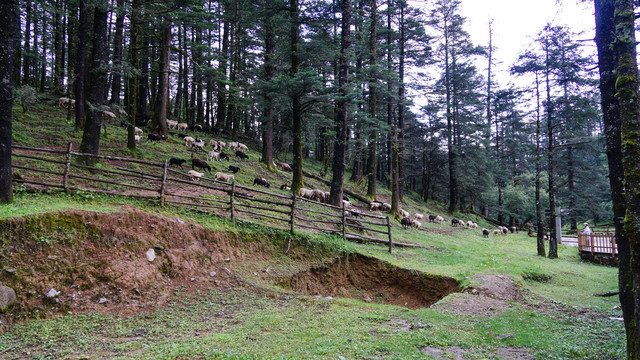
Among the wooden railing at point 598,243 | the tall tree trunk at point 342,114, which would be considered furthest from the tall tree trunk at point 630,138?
the wooden railing at point 598,243

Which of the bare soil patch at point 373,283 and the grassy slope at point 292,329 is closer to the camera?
the grassy slope at point 292,329

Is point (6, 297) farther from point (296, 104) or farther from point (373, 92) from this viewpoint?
point (373, 92)

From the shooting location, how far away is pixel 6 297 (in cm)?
491

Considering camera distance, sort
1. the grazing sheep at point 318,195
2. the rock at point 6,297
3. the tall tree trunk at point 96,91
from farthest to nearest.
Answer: the grazing sheep at point 318,195, the tall tree trunk at point 96,91, the rock at point 6,297

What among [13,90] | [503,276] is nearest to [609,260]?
[503,276]

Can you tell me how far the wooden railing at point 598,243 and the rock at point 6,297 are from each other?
2142 cm

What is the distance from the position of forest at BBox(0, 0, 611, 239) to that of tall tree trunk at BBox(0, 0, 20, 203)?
0.85 meters

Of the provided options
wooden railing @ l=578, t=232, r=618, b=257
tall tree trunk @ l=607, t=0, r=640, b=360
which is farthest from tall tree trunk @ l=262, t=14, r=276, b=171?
wooden railing @ l=578, t=232, r=618, b=257

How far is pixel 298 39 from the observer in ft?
48.0

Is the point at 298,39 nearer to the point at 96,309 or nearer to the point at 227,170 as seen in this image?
the point at 227,170

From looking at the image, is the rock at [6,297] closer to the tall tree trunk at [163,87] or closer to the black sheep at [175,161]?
the black sheep at [175,161]

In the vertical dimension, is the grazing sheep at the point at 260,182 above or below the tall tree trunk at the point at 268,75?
below

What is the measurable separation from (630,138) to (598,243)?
16778 mm

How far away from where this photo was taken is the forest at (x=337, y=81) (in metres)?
12.7
